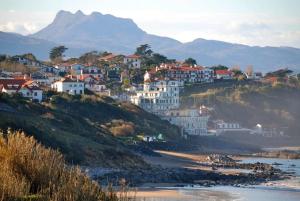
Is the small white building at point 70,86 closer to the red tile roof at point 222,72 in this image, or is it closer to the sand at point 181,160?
the sand at point 181,160

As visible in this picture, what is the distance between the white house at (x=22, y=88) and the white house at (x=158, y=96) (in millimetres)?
23244

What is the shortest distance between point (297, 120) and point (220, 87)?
45.2 feet

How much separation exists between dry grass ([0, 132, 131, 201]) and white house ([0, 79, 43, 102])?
57.7 metres

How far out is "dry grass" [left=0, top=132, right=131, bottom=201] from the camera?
1392 centimetres

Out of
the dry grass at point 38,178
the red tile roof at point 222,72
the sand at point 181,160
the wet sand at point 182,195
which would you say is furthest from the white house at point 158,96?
the dry grass at point 38,178

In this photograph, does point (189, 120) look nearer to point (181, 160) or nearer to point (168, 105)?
point (168, 105)

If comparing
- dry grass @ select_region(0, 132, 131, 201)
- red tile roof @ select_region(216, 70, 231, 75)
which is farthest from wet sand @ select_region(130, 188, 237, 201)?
red tile roof @ select_region(216, 70, 231, 75)

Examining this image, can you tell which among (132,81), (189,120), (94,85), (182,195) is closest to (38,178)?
(182,195)

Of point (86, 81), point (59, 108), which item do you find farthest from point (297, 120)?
point (59, 108)

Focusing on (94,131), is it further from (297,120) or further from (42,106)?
(297,120)

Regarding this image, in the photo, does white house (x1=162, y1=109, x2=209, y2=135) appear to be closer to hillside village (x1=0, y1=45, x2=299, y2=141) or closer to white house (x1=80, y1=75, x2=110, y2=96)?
hillside village (x1=0, y1=45, x2=299, y2=141)

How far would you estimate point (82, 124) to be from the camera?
62750mm

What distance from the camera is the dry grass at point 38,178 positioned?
548 inches

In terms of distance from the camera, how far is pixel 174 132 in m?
83.0
